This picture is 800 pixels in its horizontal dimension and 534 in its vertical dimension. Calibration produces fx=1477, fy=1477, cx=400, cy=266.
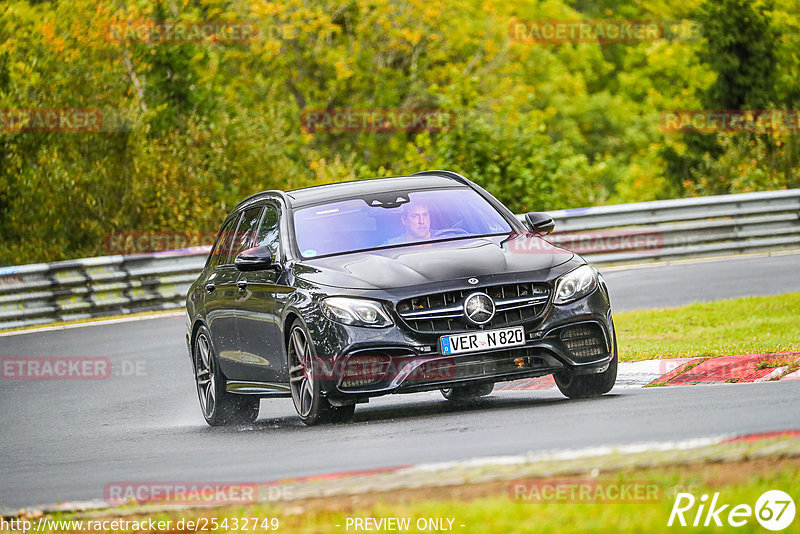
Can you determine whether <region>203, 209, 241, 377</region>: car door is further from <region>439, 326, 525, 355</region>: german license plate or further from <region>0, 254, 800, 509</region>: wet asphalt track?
<region>439, 326, 525, 355</region>: german license plate

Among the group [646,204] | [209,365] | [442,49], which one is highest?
[209,365]

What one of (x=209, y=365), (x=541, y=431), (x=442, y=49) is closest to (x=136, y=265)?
(x=209, y=365)

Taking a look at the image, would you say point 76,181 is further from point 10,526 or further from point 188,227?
point 10,526

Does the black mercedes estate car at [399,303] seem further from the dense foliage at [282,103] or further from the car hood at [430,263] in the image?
the dense foliage at [282,103]

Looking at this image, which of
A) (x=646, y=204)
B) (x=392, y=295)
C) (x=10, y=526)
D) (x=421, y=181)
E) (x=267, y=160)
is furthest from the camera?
(x=267, y=160)

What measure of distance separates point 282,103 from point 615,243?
25.5 m

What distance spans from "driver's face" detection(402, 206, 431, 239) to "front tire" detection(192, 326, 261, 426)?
1.97 metres

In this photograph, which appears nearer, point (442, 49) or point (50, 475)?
point (50, 475)

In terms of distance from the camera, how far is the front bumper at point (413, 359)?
957 centimetres

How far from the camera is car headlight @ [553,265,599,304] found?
32.7ft

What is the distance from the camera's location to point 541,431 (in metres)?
8.18

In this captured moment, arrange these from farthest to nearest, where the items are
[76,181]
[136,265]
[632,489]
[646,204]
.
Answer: [76,181] → [646,204] → [136,265] → [632,489]

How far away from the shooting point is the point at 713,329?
15133 mm

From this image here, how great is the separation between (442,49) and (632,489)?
45.2 metres
